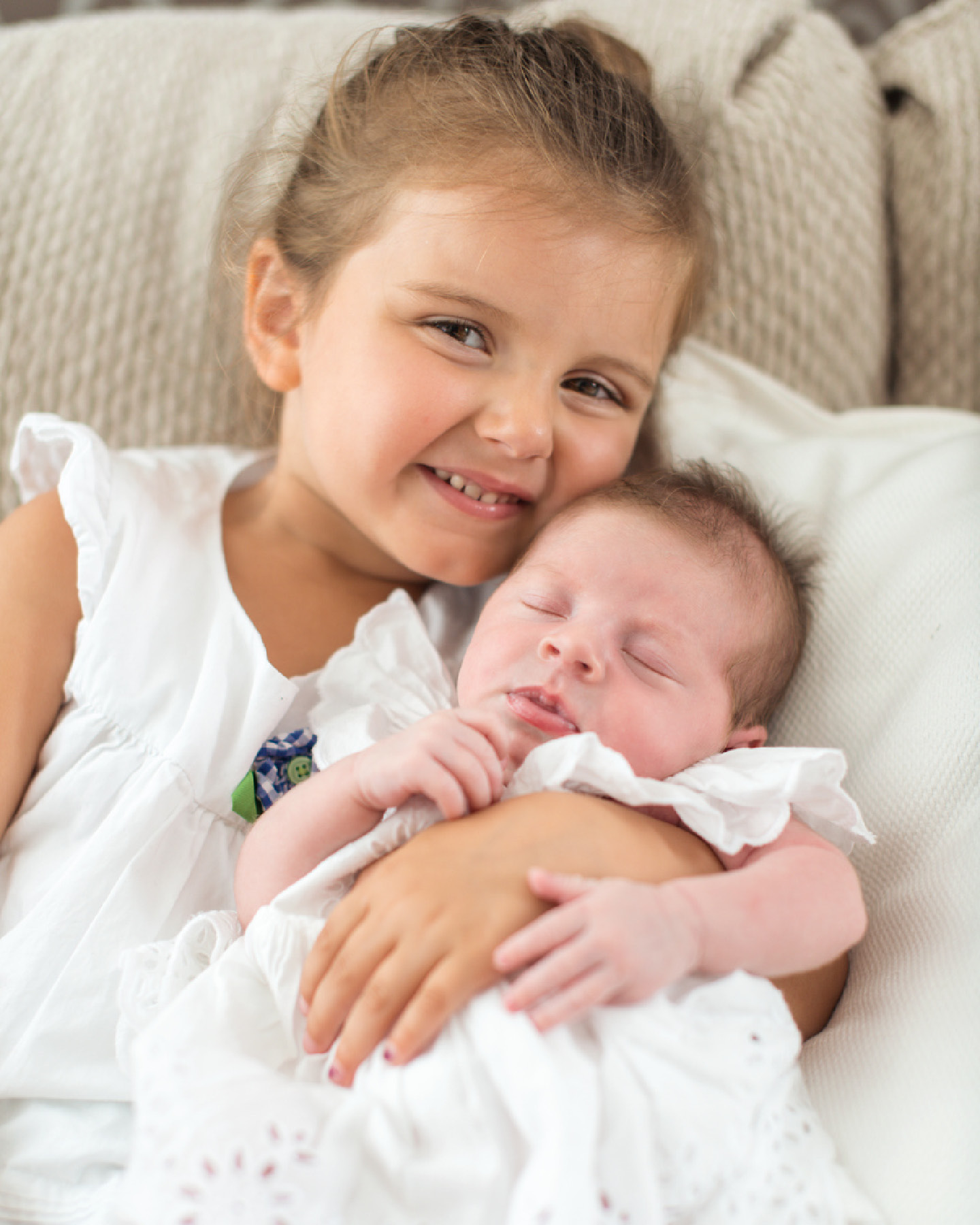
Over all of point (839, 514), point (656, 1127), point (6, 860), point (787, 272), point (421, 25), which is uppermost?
point (421, 25)

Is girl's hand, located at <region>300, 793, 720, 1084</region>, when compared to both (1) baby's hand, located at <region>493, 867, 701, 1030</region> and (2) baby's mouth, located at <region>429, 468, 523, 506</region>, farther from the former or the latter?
(2) baby's mouth, located at <region>429, 468, 523, 506</region>

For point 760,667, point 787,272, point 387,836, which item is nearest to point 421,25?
point 787,272

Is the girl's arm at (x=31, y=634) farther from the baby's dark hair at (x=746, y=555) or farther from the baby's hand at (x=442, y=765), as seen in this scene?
the baby's dark hair at (x=746, y=555)

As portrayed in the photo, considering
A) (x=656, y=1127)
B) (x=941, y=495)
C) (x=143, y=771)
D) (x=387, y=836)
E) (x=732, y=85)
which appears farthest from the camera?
(x=732, y=85)

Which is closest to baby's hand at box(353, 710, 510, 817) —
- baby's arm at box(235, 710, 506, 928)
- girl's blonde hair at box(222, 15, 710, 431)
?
baby's arm at box(235, 710, 506, 928)

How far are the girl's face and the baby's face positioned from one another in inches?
4.6

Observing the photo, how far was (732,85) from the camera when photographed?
4.24ft

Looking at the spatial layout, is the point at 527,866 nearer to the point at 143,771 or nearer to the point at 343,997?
the point at 343,997

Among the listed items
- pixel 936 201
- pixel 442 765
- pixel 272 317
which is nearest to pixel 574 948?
pixel 442 765

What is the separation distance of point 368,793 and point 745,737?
36 cm

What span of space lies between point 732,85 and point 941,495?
2.00 ft

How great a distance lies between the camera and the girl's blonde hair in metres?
0.96

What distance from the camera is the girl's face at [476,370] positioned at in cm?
93

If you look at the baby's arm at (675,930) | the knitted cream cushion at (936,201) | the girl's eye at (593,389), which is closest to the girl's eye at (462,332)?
the girl's eye at (593,389)
